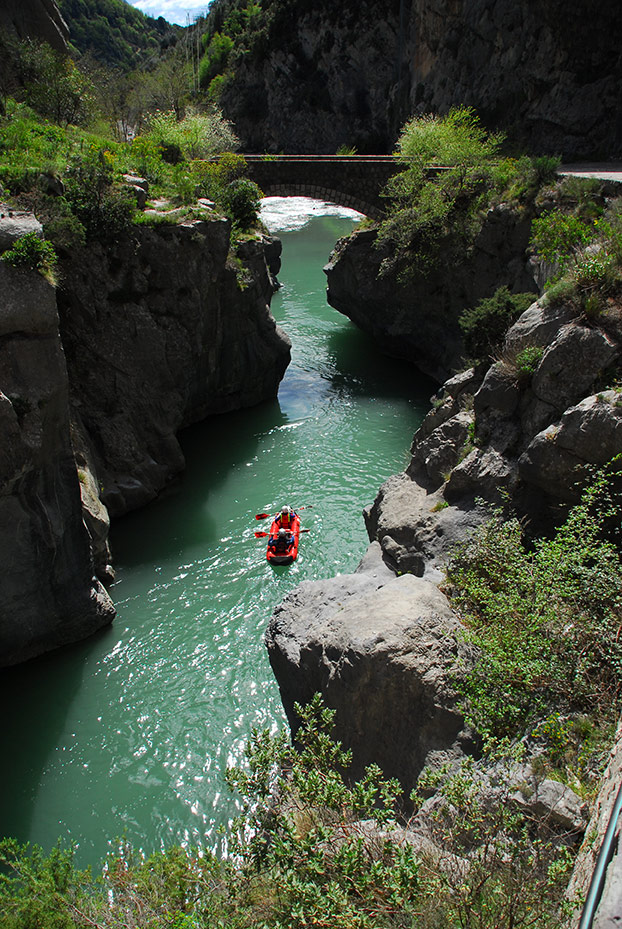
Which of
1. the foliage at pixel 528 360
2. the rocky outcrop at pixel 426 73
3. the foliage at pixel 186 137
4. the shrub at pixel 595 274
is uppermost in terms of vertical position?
the rocky outcrop at pixel 426 73

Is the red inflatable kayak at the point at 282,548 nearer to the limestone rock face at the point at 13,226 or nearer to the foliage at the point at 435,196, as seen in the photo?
the limestone rock face at the point at 13,226

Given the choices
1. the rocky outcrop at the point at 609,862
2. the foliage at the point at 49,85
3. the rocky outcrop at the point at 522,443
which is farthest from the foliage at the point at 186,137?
the rocky outcrop at the point at 609,862

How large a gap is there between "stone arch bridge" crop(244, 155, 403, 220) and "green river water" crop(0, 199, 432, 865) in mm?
11065

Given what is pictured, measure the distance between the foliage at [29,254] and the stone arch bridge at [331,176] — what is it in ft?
68.2

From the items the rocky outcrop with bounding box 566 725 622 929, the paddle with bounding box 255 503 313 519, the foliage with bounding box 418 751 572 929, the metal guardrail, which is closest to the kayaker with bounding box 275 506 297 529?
the paddle with bounding box 255 503 313 519

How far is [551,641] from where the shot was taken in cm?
712

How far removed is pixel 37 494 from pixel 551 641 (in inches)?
409

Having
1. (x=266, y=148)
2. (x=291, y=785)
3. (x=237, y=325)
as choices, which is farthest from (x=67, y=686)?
(x=266, y=148)

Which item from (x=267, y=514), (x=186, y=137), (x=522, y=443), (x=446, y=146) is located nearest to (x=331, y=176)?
(x=446, y=146)

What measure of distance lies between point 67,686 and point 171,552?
486cm

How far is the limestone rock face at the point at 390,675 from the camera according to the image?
311 inches

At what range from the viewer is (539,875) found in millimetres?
5297

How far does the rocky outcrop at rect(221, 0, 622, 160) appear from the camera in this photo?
105ft

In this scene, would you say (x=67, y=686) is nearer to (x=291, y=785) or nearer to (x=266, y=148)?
(x=291, y=785)
